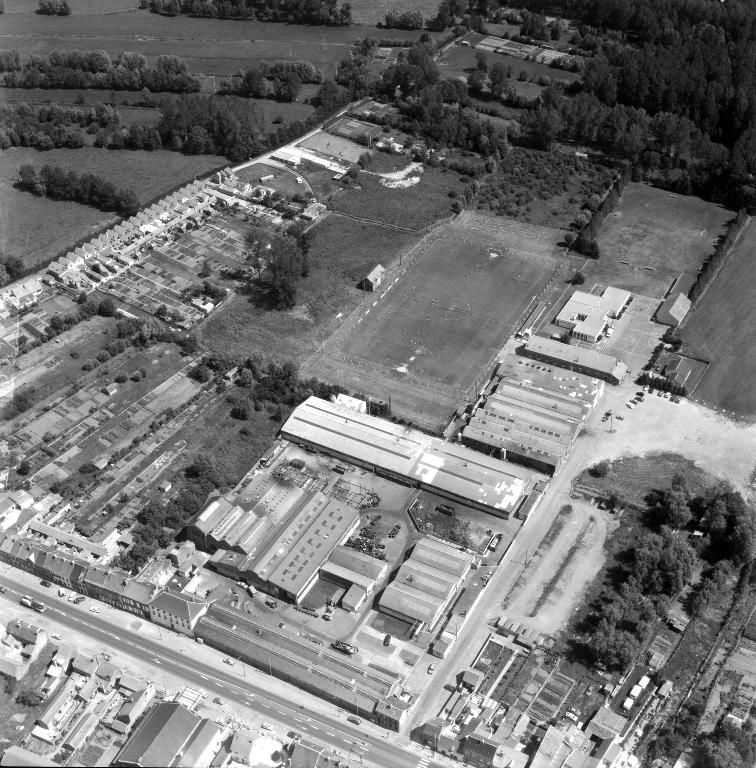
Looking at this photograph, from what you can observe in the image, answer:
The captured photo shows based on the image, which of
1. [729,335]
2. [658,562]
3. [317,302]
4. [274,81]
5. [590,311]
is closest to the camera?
[658,562]

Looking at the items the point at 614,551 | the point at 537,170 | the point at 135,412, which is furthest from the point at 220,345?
the point at 537,170

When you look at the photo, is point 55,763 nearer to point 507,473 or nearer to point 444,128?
point 507,473

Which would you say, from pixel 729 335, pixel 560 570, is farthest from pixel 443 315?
pixel 560 570

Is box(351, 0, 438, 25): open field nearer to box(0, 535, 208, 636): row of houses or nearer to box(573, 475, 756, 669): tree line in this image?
box(573, 475, 756, 669): tree line

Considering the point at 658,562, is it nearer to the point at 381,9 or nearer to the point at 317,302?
the point at 317,302

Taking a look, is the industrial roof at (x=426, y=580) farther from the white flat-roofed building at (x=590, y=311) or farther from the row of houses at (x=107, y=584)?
the white flat-roofed building at (x=590, y=311)

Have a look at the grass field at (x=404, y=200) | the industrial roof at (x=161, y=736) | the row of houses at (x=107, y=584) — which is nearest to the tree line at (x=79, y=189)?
the grass field at (x=404, y=200)
